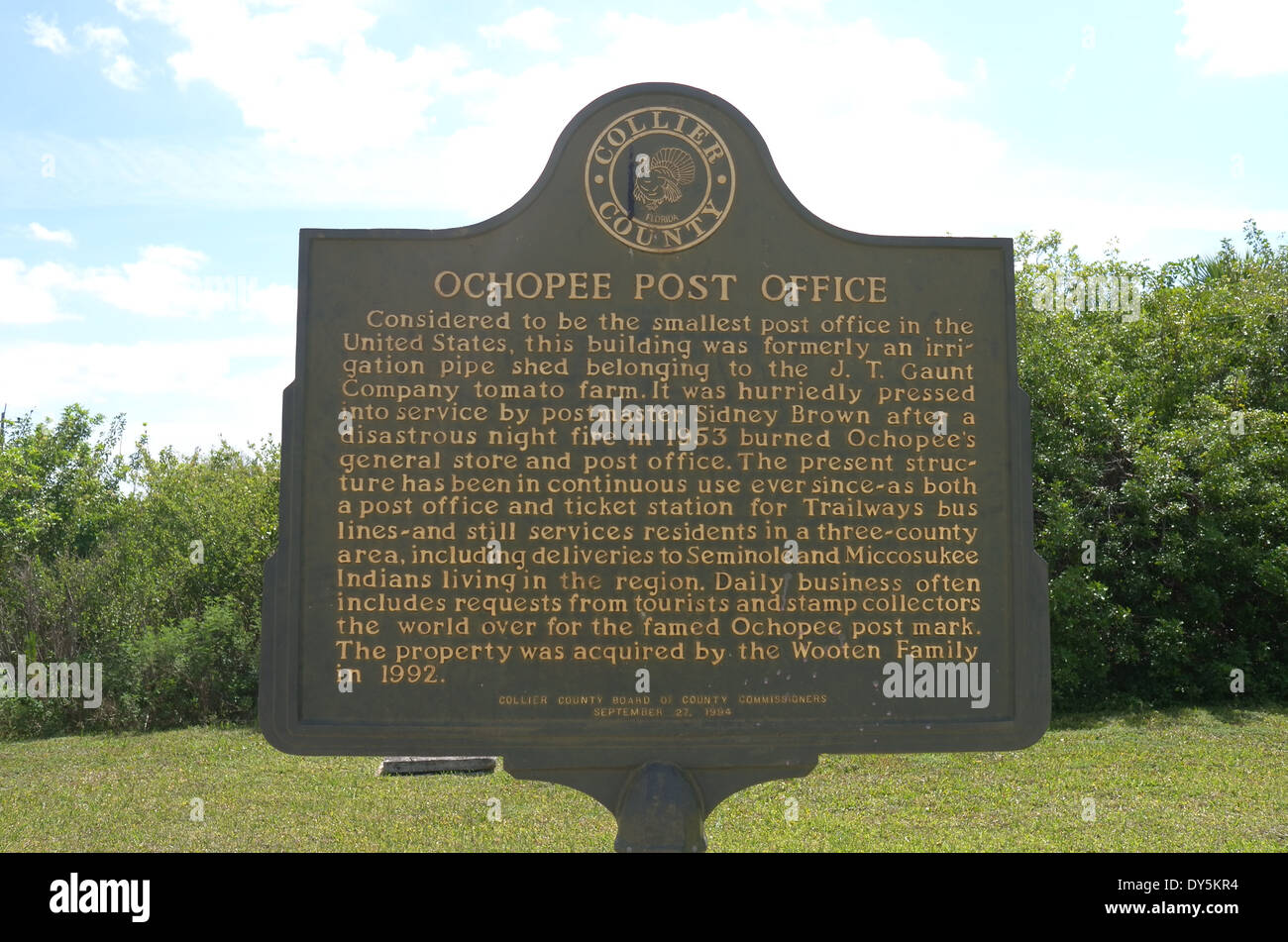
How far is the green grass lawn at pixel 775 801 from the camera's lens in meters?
8.05

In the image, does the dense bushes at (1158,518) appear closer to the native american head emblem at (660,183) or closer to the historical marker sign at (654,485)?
the historical marker sign at (654,485)

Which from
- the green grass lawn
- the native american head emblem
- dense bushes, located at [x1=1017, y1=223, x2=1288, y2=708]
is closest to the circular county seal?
the native american head emblem

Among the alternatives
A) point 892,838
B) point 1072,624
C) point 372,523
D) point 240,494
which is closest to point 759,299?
point 372,523

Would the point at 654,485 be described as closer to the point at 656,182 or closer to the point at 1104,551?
the point at 656,182

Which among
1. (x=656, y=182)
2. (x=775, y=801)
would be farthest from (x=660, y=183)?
(x=775, y=801)

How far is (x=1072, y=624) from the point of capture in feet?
41.0

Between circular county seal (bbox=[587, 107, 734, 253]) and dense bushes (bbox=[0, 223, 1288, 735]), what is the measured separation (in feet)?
27.2

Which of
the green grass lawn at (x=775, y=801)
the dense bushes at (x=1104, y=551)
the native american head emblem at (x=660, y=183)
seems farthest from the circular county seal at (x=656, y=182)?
the dense bushes at (x=1104, y=551)

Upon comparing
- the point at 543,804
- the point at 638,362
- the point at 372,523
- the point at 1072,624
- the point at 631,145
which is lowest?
the point at 543,804

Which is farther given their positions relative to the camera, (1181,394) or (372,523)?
(1181,394)

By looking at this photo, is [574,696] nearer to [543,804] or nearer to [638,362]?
[638,362]

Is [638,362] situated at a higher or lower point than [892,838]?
higher

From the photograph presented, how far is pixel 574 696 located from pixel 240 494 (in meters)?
12.4

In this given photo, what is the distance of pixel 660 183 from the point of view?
489cm
